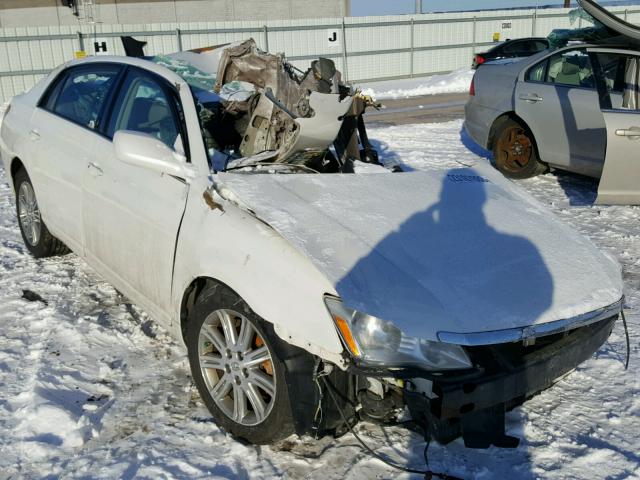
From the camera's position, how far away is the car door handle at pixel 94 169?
12.6ft

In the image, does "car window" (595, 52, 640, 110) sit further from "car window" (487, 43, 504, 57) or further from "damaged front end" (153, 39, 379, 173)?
"car window" (487, 43, 504, 57)

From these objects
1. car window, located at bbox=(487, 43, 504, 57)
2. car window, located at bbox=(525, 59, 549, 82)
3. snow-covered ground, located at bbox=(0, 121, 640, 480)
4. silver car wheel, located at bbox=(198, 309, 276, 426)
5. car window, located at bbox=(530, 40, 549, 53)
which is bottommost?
snow-covered ground, located at bbox=(0, 121, 640, 480)

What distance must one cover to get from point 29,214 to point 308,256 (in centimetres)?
345

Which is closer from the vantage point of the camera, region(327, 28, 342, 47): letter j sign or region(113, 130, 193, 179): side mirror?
region(113, 130, 193, 179): side mirror

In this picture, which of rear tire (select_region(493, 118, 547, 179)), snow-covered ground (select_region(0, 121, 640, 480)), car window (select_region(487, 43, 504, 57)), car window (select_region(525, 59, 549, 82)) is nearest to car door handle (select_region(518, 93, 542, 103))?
car window (select_region(525, 59, 549, 82))

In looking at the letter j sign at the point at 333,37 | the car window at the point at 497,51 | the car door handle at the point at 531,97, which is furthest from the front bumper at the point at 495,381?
the letter j sign at the point at 333,37

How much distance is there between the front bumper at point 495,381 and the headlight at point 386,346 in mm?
77

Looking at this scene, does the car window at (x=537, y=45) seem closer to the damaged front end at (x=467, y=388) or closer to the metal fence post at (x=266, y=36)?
the metal fence post at (x=266, y=36)

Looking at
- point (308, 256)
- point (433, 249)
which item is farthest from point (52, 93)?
point (433, 249)

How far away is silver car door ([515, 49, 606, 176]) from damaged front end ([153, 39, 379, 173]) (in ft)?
12.1

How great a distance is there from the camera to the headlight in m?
2.50

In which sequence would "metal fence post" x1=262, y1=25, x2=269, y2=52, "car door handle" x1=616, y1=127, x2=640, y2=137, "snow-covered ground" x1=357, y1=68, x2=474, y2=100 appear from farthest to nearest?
"metal fence post" x1=262, y1=25, x2=269, y2=52 < "snow-covered ground" x1=357, y1=68, x2=474, y2=100 < "car door handle" x1=616, y1=127, x2=640, y2=137

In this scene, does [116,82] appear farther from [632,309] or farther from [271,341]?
[632,309]

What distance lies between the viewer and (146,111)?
12.5 feet
